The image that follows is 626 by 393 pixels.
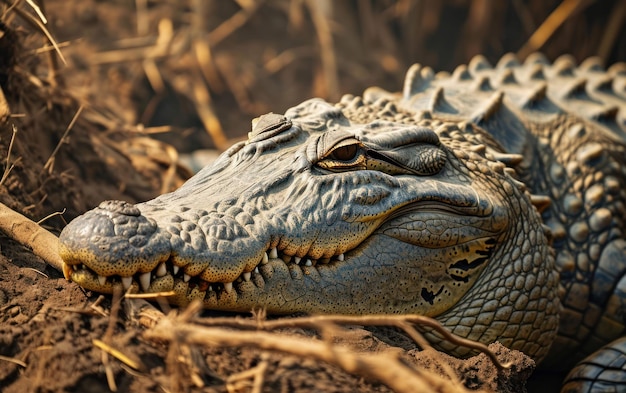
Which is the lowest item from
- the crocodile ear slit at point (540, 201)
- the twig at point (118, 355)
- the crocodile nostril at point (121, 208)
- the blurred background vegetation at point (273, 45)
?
the twig at point (118, 355)

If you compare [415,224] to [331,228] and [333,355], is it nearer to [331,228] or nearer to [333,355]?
[331,228]

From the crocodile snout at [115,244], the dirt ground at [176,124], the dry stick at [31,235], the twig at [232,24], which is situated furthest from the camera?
the twig at [232,24]

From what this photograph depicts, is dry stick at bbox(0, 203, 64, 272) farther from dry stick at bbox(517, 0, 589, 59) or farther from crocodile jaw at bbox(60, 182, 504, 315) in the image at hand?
dry stick at bbox(517, 0, 589, 59)

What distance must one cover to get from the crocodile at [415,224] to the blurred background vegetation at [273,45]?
10.5 ft

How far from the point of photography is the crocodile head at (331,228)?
2.56 meters

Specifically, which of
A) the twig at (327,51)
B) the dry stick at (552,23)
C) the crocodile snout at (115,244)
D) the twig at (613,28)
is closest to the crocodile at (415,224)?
the crocodile snout at (115,244)

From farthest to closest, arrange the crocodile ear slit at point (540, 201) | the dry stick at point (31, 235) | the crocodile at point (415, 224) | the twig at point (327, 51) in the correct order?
the twig at point (327, 51) → the crocodile ear slit at point (540, 201) → the dry stick at point (31, 235) → the crocodile at point (415, 224)

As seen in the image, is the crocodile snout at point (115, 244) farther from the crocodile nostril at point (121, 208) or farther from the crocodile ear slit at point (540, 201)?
the crocodile ear slit at point (540, 201)

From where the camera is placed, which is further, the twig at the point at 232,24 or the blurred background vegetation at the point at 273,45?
the twig at the point at 232,24

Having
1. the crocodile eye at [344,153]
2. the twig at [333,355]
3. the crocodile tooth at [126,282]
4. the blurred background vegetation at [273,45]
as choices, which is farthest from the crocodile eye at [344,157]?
the blurred background vegetation at [273,45]

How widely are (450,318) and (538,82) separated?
230 centimetres

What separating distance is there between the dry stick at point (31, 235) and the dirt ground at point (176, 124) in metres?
0.06

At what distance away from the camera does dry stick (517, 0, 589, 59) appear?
7496mm

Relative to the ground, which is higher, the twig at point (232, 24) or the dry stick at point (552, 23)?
the dry stick at point (552, 23)
